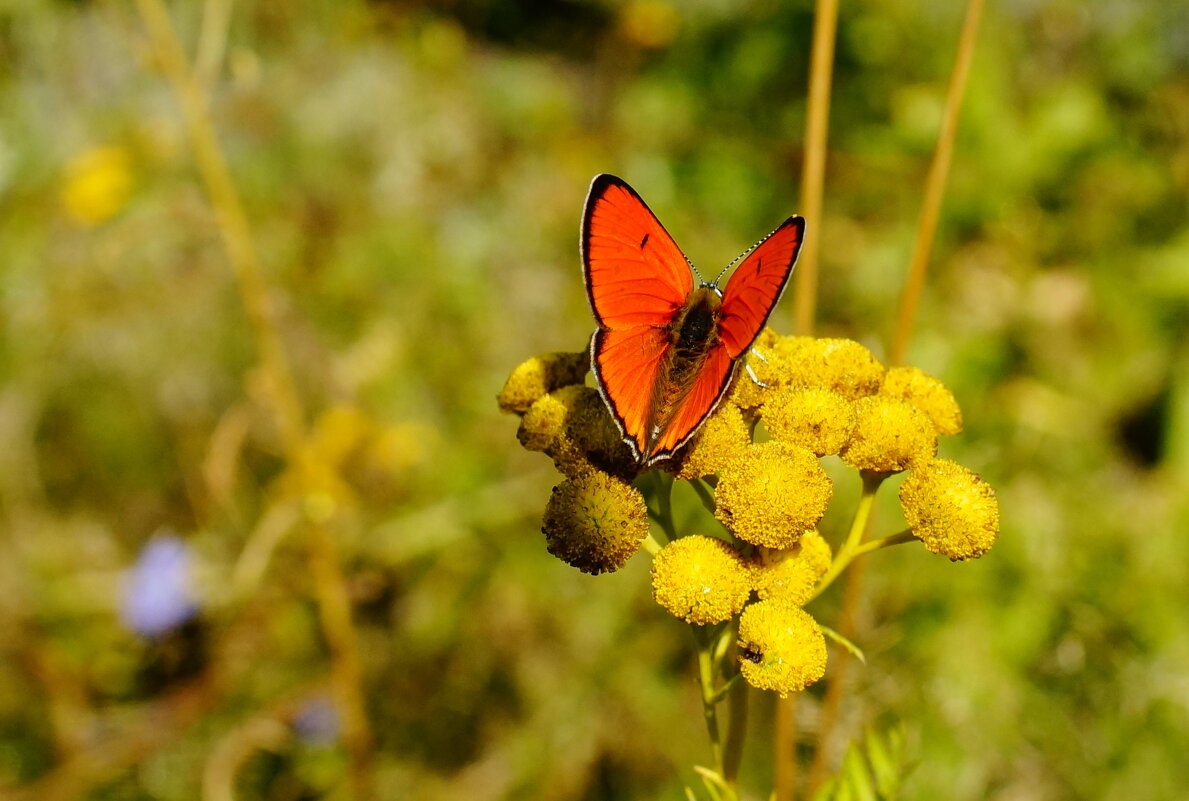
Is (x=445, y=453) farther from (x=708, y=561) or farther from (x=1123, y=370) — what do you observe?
(x=1123, y=370)

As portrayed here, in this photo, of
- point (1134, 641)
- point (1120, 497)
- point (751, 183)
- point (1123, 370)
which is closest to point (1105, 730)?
point (1134, 641)

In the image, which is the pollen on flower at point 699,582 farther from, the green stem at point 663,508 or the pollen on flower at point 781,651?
the green stem at point 663,508

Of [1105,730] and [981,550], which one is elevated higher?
[981,550]

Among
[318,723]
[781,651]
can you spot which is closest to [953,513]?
[781,651]

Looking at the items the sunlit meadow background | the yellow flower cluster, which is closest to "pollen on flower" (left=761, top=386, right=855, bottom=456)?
the yellow flower cluster

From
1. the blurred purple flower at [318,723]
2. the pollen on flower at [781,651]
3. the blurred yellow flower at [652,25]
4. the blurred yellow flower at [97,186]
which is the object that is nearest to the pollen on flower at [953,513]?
the pollen on flower at [781,651]
